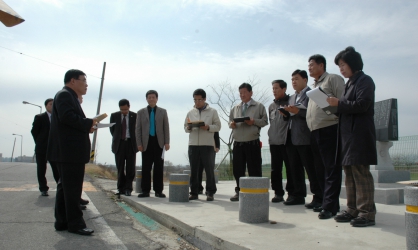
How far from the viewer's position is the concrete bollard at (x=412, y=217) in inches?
112

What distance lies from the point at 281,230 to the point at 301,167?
6.84 feet

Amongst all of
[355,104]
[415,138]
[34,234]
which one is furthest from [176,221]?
[415,138]

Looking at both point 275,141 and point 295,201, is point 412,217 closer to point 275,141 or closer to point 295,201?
point 295,201

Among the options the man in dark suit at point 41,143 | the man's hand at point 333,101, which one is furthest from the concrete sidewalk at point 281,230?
the man in dark suit at point 41,143

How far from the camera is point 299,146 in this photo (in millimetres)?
5703

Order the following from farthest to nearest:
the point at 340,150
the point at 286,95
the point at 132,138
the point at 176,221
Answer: the point at 132,138
the point at 286,95
the point at 176,221
the point at 340,150

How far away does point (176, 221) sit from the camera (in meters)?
4.86

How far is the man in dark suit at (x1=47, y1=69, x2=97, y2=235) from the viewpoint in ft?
14.5

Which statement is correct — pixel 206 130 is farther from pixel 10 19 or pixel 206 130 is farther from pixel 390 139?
pixel 390 139

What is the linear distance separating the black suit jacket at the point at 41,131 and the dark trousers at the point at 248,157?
13.5ft

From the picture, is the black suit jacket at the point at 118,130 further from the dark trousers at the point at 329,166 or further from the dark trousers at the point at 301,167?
the dark trousers at the point at 329,166

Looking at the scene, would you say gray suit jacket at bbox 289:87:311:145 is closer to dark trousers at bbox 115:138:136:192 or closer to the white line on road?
the white line on road

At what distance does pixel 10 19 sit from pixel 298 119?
13.5 ft

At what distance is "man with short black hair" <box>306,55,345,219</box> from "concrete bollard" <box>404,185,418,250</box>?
179 cm
